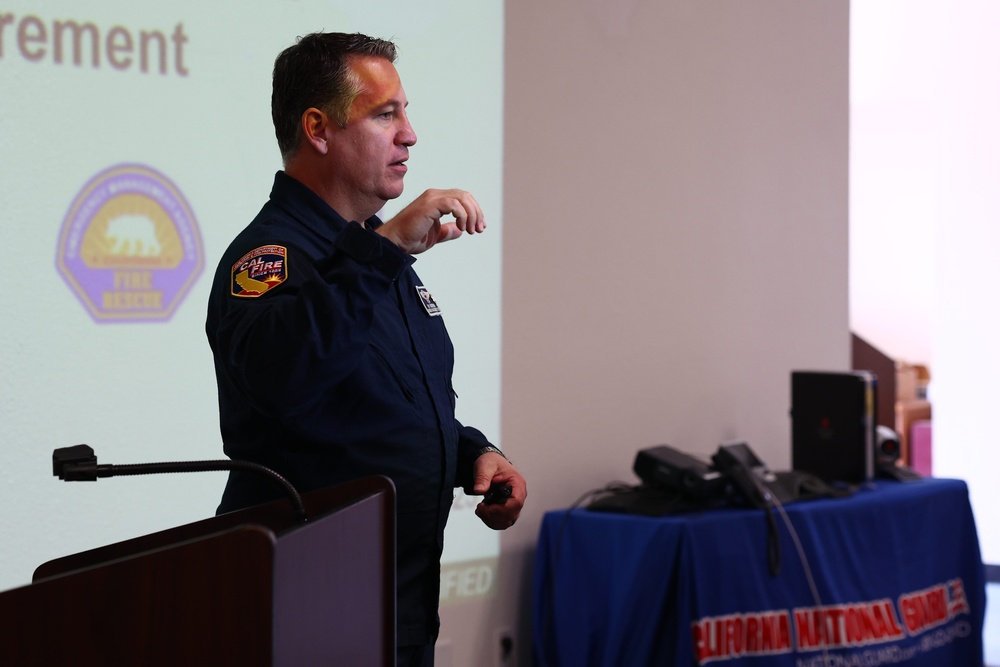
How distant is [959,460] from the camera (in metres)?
5.21

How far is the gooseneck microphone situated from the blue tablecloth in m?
1.86

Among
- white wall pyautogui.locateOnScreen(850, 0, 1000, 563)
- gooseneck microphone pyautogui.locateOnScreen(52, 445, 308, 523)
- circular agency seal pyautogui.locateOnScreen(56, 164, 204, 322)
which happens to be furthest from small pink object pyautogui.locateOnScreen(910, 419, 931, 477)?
gooseneck microphone pyautogui.locateOnScreen(52, 445, 308, 523)

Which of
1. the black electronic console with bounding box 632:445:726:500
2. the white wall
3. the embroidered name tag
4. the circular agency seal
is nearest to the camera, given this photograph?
the embroidered name tag

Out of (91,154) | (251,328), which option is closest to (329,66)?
(251,328)

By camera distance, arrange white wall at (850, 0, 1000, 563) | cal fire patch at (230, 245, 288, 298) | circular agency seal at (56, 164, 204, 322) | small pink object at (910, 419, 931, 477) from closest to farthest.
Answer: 1. cal fire patch at (230, 245, 288, 298)
2. circular agency seal at (56, 164, 204, 322)
3. white wall at (850, 0, 1000, 563)
4. small pink object at (910, 419, 931, 477)

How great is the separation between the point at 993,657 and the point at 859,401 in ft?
4.30

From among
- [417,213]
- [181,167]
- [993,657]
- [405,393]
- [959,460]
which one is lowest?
[993,657]

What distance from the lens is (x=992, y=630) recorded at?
14.5 ft

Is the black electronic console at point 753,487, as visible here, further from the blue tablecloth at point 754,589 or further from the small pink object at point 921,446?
the small pink object at point 921,446

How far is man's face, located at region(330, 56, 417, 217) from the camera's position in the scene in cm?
143

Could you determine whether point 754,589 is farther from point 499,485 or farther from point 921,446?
point 921,446

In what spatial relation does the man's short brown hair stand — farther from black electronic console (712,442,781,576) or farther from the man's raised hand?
black electronic console (712,442,781,576)

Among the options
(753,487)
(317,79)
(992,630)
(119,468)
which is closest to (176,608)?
(119,468)

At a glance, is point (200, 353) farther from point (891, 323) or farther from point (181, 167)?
point (891, 323)
